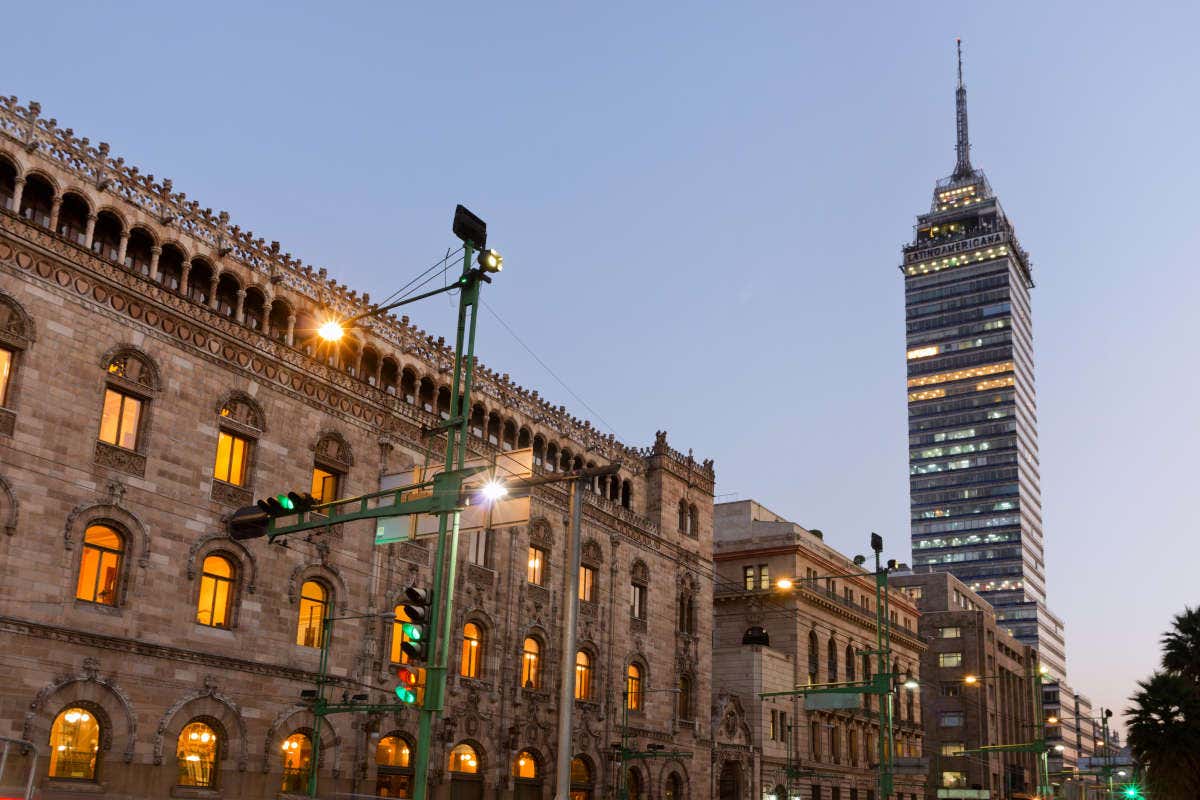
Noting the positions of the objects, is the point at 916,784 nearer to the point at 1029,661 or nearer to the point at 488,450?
the point at 1029,661

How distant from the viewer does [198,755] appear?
1328 inches

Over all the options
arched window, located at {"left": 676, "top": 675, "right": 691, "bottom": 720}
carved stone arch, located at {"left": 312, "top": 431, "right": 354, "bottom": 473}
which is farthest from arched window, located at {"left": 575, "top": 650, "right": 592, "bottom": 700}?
carved stone arch, located at {"left": 312, "top": 431, "right": 354, "bottom": 473}

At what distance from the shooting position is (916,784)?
3637 inches

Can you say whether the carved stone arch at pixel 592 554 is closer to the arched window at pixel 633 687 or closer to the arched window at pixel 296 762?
the arched window at pixel 633 687

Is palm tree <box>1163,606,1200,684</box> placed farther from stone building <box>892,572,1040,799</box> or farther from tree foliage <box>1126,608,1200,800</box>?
stone building <box>892,572,1040,799</box>

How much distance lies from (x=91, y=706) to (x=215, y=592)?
5.22m

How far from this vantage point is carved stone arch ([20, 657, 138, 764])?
29.4m

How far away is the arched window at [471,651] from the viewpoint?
44.4m

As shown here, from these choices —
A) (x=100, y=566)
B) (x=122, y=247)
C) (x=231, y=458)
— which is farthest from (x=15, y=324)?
(x=231, y=458)

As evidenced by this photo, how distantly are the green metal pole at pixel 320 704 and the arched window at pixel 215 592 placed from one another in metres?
3.38

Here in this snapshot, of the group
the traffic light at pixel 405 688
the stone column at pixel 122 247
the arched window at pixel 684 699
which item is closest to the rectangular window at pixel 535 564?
the arched window at pixel 684 699

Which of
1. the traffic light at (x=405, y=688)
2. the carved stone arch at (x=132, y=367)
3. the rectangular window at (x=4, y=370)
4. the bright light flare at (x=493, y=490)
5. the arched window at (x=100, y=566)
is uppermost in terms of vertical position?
the carved stone arch at (x=132, y=367)

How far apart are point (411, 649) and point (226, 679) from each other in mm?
16782

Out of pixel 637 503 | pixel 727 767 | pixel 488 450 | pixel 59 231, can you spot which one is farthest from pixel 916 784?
pixel 59 231
